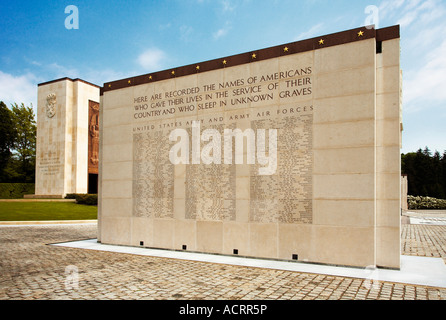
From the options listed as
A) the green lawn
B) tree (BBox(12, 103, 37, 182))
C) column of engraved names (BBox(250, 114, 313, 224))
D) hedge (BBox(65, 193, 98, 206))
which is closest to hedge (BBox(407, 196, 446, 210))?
hedge (BBox(65, 193, 98, 206))

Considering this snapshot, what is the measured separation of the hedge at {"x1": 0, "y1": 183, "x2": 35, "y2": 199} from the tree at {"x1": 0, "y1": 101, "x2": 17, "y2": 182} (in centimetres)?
1218

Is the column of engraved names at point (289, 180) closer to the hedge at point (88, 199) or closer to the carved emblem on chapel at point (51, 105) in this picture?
the hedge at point (88, 199)

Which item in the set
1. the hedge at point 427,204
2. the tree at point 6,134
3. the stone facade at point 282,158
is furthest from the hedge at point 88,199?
the hedge at point 427,204

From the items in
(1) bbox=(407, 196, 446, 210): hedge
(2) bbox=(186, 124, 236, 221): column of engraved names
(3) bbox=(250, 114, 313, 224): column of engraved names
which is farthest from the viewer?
(1) bbox=(407, 196, 446, 210): hedge

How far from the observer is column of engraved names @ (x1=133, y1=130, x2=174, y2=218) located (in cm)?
1231

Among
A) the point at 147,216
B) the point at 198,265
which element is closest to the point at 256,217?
the point at 198,265

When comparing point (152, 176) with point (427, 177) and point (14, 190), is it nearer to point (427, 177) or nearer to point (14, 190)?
point (14, 190)

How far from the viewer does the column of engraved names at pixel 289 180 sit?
32.1 feet

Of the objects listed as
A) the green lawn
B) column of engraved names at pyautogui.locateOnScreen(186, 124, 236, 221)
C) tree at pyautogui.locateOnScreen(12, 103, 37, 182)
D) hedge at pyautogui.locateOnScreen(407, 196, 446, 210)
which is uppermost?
tree at pyautogui.locateOnScreen(12, 103, 37, 182)

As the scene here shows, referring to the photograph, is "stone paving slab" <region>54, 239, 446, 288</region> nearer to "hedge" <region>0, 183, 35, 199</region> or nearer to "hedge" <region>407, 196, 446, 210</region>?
"hedge" <region>0, 183, 35, 199</region>

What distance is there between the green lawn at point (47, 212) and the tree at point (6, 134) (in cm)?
2920

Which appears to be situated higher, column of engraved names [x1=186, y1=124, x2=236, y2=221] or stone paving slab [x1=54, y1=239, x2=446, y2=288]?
column of engraved names [x1=186, y1=124, x2=236, y2=221]

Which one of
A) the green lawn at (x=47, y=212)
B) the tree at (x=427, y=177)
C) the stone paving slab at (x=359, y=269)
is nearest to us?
the stone paving slab at (x=359, y=269)

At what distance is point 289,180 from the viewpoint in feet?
32.7
